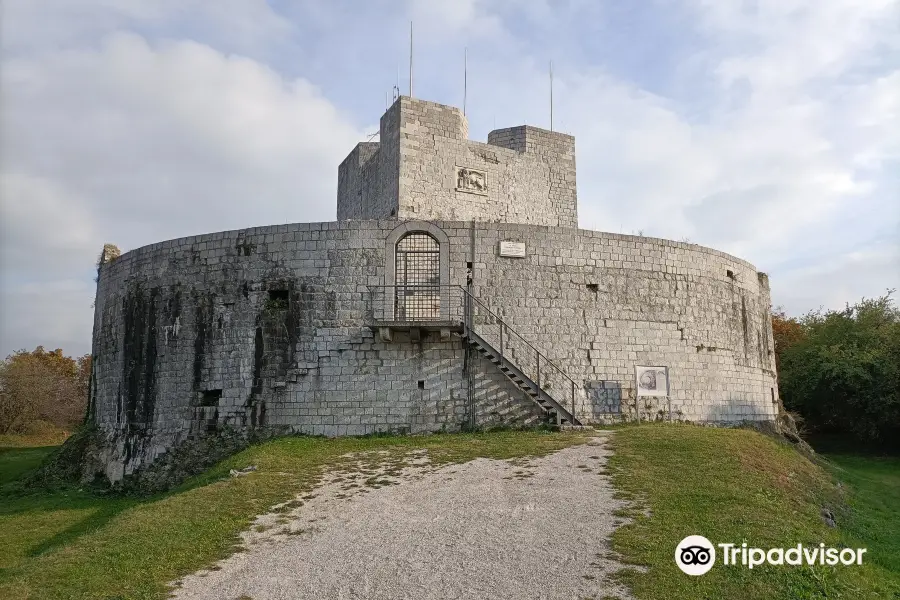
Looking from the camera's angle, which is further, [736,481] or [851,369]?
[851,369]

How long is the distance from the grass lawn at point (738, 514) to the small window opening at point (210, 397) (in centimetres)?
899

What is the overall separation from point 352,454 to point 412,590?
710 cm

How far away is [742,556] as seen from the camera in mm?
8102

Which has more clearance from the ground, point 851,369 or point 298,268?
point 298,268

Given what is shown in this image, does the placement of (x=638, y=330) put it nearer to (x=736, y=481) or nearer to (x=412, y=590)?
(x=736, y=481)

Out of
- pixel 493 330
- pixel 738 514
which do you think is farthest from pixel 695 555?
pixel 493 330

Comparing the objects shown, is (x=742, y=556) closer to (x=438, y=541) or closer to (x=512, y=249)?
(x=438, y=541)

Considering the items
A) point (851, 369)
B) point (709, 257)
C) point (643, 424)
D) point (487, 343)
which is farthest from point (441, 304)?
point (851, 369)

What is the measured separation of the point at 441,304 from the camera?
1700 centimetres

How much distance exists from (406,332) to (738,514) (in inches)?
338

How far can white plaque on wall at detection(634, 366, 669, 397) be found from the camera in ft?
57.5

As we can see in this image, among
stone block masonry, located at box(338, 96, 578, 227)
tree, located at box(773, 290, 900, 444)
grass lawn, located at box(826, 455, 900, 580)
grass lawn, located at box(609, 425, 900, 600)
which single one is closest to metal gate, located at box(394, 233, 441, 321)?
stone block masonry, located at box(338, 96, 578, 227)

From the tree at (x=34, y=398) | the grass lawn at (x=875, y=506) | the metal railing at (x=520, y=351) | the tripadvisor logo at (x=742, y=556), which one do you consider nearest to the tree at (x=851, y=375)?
the grass lawn at (x=875, y=506)

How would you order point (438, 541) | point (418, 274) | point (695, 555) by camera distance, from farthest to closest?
point (418, 274) → point (438, 541) → point (695, 555)
